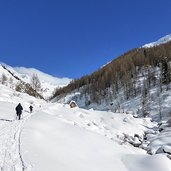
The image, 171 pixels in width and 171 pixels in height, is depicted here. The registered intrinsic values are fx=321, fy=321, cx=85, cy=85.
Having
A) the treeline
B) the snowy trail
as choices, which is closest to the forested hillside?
the treeline

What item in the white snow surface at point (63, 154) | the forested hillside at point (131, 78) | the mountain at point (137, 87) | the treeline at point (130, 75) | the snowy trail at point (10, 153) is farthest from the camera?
the treeline at point (130, 75)

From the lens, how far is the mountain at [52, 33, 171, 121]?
10238cm

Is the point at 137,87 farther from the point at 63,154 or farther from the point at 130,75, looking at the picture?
the point at 63,154

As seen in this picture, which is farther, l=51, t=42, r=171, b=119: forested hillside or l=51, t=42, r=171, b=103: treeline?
l=51, t=42, r=171, b=103: treeline

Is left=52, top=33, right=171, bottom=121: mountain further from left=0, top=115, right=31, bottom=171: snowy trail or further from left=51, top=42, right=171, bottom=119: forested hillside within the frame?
left=0, top=115, right=31, bottom=171: snowy trail

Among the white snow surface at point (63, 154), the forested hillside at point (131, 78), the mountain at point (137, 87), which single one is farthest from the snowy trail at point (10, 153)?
the forested hillside at point (131, 78)

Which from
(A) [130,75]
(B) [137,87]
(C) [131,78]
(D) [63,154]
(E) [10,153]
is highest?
(A) [130,75]

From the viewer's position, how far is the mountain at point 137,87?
102 m

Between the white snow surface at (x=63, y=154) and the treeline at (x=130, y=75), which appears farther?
the treeline at (x=130, y=75)

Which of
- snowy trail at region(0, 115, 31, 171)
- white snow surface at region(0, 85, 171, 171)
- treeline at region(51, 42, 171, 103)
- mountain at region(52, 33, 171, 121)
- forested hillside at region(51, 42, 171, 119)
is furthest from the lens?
treeline at region(51, 42, 171, 103)

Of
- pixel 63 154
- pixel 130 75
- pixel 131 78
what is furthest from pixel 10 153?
pixel 130 75

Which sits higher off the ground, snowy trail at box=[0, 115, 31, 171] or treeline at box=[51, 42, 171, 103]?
treeline at box=[51, 42, 171, 103]

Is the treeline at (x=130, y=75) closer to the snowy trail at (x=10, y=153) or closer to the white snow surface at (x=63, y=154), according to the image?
the white snow surface at (x=63, y=154)

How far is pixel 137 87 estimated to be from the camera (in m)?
139
